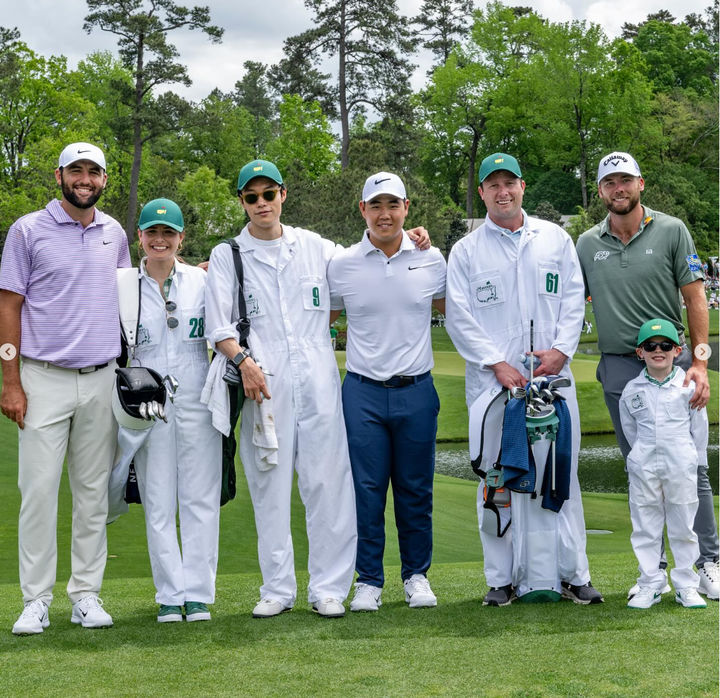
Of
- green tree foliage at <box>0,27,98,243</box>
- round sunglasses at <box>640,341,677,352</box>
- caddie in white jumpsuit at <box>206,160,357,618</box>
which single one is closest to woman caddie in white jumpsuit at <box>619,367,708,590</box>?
round sunglasses at <box>640,341,677,352</box>

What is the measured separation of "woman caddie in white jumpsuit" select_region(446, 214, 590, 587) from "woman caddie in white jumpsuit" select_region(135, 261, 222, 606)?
1.52m

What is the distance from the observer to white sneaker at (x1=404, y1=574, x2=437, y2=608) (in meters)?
5.74

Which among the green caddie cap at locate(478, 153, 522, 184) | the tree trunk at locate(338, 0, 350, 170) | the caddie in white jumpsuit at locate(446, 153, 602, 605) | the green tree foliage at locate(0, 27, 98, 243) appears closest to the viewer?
the caddie in white jumpsuit at locate(446, 153, 602, 605)

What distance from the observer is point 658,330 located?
18.4 feet

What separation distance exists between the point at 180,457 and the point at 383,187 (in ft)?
6.33

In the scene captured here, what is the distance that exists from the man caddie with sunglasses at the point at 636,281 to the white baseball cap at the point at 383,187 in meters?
1.25

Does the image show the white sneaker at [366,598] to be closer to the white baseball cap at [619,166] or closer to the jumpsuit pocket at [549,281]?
the jumpsuit pocket at [549,281]

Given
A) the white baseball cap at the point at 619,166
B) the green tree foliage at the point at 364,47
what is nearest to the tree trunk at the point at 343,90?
the green tree foliage at the point at 364,47

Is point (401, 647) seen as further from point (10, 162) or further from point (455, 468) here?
point (10, 162)

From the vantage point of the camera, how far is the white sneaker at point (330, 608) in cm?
553

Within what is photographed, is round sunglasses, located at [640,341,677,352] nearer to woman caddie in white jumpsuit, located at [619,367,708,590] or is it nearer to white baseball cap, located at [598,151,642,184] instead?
woman caddie in white jumpsuit, located at [619,367,708,590]

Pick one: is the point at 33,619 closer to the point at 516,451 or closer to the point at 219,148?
→ the point at 516,451

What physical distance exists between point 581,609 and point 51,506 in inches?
118

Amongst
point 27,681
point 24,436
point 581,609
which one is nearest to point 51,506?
point 24,436
